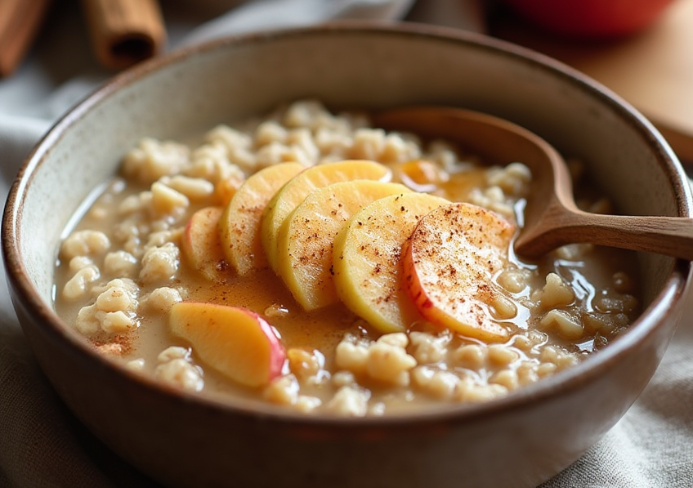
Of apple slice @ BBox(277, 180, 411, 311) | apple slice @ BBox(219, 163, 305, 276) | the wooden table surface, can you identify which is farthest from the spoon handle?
the wooden table surface

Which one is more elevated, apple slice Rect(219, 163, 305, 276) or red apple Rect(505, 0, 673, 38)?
red apple Rect(505, 0, 673, 38)

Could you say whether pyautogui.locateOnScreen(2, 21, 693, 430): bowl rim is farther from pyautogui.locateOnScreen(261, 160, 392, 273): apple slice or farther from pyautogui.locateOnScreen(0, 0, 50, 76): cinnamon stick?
pyautogui.locateOnScreen(0, 0, 50, 76): cinnamon stick

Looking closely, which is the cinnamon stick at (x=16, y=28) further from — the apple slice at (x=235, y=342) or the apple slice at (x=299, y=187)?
the apple slice at (x=235, y=342)

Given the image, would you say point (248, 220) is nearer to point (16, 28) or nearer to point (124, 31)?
point (124, 31)

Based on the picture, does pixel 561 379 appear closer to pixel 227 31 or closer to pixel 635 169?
pixel 635 169

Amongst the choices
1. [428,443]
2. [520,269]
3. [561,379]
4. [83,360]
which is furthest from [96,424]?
[520,269]

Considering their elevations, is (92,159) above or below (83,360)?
below
